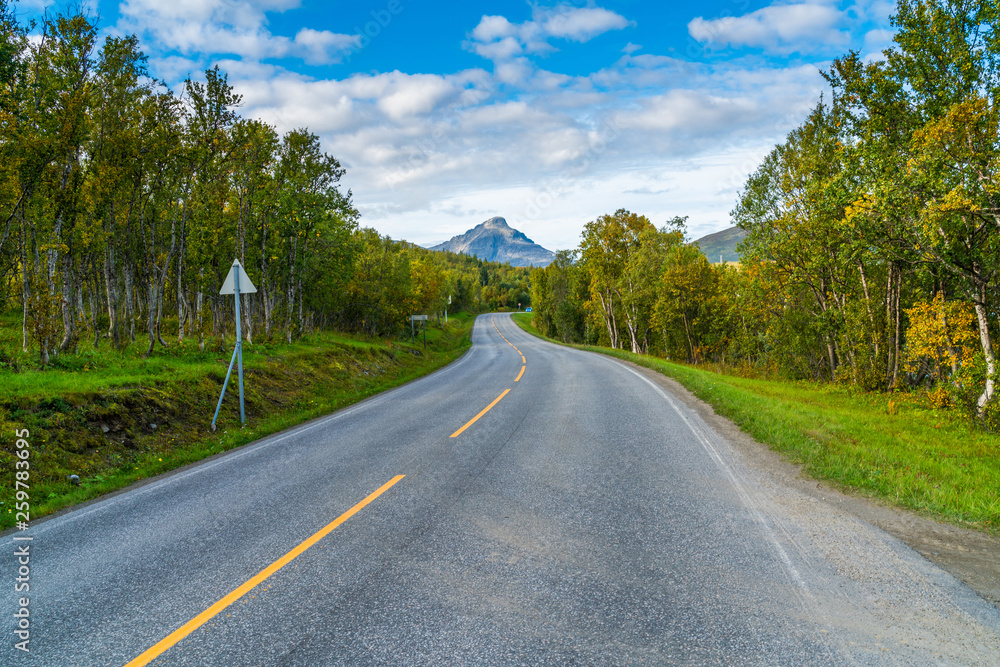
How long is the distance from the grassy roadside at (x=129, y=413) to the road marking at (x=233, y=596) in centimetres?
388

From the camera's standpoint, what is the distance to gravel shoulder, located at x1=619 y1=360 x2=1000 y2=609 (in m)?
3.79

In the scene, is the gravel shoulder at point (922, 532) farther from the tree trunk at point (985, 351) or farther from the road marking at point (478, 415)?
the tree trunk at point (985, 351)

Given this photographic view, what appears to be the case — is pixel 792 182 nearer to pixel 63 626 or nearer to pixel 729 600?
pixel 729 600

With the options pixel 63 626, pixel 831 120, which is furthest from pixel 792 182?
pixel 63 626

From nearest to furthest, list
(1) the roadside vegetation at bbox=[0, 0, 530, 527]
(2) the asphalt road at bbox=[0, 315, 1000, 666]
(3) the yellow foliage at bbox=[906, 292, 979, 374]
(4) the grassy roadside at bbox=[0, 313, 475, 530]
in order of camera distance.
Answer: (2) the asphalt road at bbox=[0, 315, 1000, 666]
(4) the grassy roadside at bbox=[0, 313, 475, 530]
(1) the roadside vegetation at bbox=[0, 0, 530, 527]
(3) the yellow foliage at bbox=[906, 292, 979, 374]

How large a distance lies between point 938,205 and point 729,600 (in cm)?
1056

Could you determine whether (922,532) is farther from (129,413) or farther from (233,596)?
(129,413)

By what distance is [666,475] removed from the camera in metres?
6.22

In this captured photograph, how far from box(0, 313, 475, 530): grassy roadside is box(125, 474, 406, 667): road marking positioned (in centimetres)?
388

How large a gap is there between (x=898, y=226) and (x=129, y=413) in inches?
687

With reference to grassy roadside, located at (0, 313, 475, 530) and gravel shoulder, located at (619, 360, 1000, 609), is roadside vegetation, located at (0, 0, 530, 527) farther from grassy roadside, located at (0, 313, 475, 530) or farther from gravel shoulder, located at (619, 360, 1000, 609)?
gravel shoulder, located at (619, 360, 1000, 609)

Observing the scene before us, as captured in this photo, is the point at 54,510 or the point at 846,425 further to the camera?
the point at 846,425

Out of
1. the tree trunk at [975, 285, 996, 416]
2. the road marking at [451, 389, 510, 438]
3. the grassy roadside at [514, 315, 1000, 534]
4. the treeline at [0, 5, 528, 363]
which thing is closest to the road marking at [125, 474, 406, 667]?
the road marking at [451, 389, 510, 438]

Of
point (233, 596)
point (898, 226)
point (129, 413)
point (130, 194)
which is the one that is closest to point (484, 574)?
point (233, 596)
